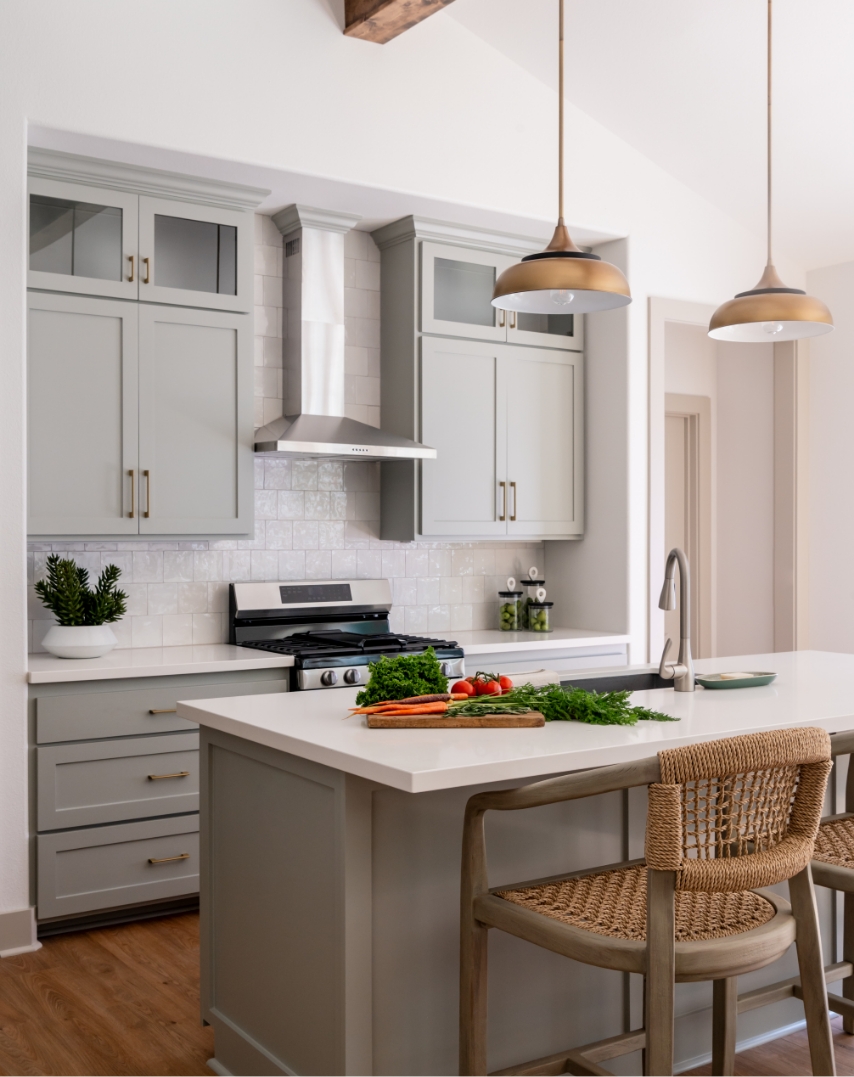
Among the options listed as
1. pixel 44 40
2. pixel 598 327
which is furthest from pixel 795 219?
pixel 44 40

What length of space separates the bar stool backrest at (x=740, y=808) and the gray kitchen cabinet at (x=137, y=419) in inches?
109

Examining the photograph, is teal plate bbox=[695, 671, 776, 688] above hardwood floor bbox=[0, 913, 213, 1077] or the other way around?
above

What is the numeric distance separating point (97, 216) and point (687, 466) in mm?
4196

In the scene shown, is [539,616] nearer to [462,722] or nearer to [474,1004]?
[462,722]

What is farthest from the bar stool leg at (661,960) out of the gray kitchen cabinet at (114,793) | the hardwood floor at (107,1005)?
the gray kitchen cabinet at (114,793)

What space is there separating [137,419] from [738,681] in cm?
248

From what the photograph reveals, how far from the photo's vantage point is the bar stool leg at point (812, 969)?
2.04m

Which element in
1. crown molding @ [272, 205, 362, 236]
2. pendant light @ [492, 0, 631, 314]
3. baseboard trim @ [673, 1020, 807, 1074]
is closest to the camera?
pendant light @ [492, 0, 631, 314]

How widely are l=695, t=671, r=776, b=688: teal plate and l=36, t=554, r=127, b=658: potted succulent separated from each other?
2200 mm

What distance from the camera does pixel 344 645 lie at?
439cm

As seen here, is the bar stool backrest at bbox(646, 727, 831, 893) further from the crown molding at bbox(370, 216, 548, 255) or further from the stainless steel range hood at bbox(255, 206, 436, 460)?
the crown molding at bbox(370, 216, 548, 255)

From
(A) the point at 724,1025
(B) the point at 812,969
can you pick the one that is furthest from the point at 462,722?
(A) the point at 724,1025

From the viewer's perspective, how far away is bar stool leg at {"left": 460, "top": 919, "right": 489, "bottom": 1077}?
84.1 inches

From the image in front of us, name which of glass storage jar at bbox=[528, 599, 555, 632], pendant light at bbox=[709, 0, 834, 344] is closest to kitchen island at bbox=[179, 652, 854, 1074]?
pendant light at bbox=[709, 0, 834, 344]
